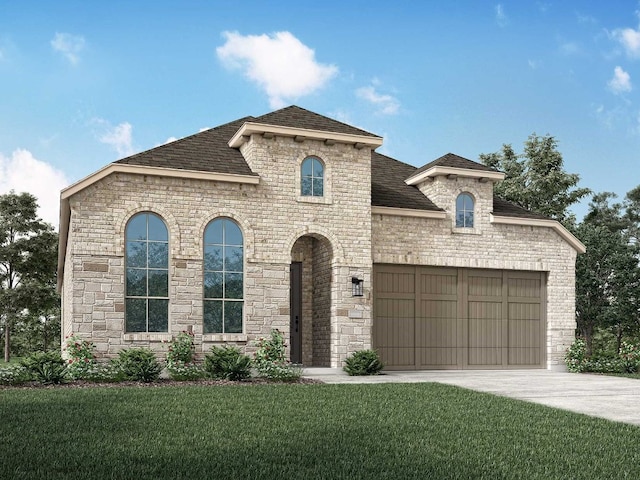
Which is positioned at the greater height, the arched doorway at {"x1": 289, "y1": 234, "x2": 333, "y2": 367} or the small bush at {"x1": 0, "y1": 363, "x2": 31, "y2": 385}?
the arched doorway at {"x1": 289, "y1": 234, "x2": 333, "y2": 367}

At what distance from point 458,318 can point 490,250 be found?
2.18m

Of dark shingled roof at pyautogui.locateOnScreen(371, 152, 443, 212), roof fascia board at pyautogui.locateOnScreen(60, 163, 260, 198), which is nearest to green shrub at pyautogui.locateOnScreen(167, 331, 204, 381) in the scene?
roof fascia board at pyautogui.locateOnScreen(60, 163, 260, 198)

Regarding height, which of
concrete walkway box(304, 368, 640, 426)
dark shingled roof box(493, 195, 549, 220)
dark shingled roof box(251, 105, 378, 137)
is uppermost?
dark shingled roof box(251, 105, 378, 137)

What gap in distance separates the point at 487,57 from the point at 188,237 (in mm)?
9491

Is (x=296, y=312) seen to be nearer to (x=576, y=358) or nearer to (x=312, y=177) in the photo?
(x=312, y=177)

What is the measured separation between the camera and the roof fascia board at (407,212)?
19306mm

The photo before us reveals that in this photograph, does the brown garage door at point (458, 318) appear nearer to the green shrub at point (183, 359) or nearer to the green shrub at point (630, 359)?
the green shrub at point (630, 359)

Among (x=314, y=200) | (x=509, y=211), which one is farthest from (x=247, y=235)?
(x=509, y=211)

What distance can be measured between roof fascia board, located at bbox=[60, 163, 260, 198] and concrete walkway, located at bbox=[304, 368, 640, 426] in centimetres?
504

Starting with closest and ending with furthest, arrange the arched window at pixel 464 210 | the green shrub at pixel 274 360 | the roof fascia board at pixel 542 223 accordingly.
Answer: the green shrub at pixel 274 360, the arched window at pixel 464 210, the roof fascia board at pixel 542 223

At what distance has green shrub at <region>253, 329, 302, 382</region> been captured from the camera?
16094 millimetres

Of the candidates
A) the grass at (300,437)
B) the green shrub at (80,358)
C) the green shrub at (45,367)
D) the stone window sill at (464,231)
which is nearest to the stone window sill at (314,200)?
the stone window sill at (464,231)

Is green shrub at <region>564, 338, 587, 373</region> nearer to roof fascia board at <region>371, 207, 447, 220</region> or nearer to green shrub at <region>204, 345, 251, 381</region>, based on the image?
roof fascia board at <region>371, 207, 447, 220</region>

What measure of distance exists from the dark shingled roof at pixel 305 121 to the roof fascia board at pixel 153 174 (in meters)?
1.57
